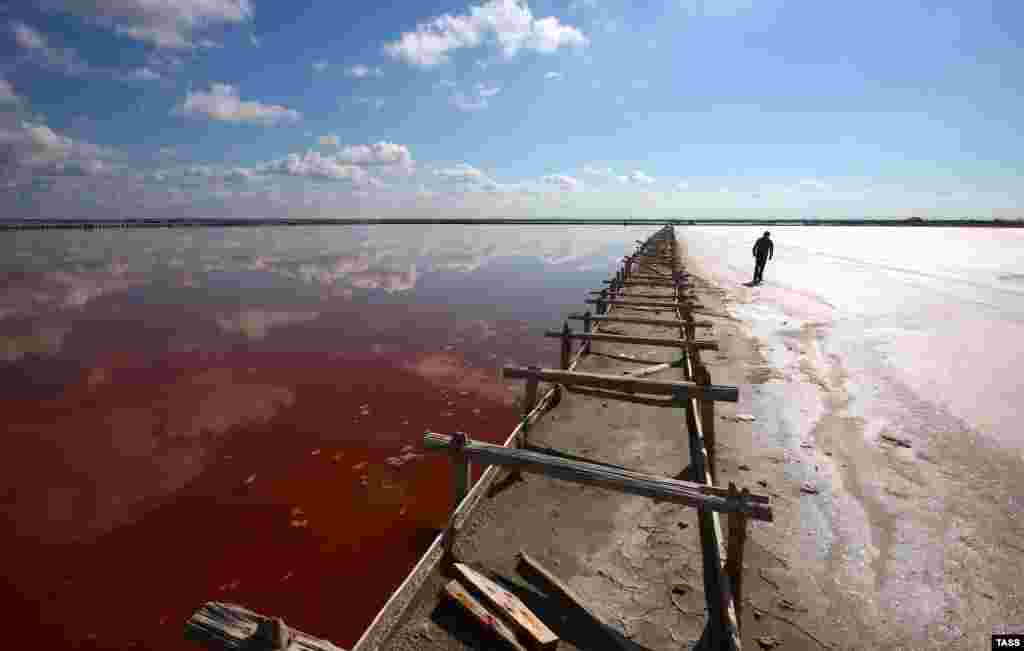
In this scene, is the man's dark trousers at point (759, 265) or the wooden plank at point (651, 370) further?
the man's dark trousers at point (759, 265)

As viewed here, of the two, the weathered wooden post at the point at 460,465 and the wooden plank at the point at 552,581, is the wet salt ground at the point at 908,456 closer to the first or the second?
the wooden plank at the point at 552,581

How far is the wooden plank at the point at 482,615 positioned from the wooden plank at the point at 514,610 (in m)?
0.08

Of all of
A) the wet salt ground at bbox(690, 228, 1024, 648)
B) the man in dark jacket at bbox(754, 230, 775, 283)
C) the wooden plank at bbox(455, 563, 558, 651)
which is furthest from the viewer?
the man in dark jacket at bbox(754, 230, 775, 283)

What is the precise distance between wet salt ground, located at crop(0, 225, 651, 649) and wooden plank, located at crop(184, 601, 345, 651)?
2203mm

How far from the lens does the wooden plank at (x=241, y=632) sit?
2.80 m

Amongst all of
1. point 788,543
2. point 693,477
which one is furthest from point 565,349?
point 788,543

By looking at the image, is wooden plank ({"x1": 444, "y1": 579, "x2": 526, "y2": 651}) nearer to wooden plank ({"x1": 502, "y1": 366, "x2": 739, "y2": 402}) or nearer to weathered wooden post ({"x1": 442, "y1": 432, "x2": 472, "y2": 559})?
weathered wooden post ({"x1": 442, "y1": 432, "x2": 472, "y2": 559})

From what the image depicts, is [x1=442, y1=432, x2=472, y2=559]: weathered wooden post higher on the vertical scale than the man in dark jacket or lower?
lower

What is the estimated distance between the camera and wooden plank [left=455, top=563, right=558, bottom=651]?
3.63 meters

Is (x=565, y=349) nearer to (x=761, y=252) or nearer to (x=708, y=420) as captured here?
(x=708, y=420)

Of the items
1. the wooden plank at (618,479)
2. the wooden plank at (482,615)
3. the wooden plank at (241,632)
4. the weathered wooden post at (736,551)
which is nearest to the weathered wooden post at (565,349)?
the wooden plank at (618,479)

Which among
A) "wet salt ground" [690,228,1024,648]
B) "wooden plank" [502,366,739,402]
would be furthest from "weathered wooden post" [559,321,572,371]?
"wet salt ground" [690,228,1024,648]

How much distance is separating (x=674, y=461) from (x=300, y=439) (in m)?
6.77

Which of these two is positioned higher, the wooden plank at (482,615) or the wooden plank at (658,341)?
the wooden plank at (658,341)
